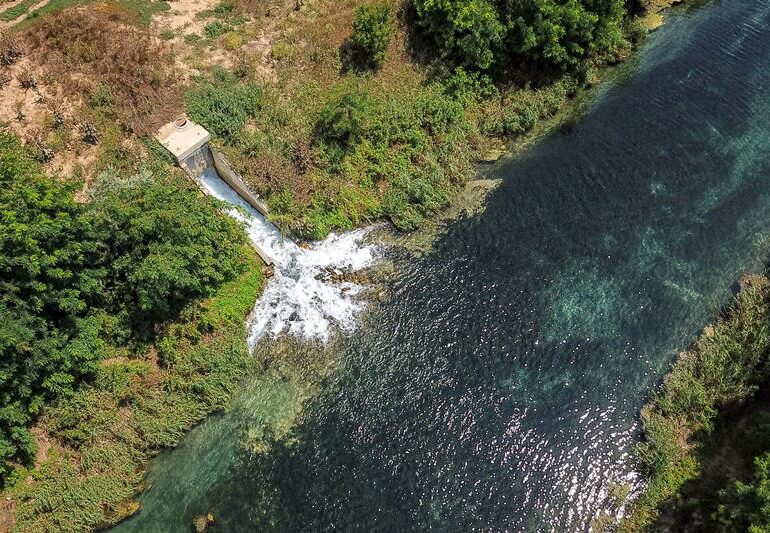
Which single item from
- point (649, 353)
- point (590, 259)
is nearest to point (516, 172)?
point (590, 259)

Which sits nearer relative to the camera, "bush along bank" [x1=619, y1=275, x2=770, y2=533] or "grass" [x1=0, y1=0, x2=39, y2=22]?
"bush along bank" [x1=619, y1=275, x2=770, y2=533]

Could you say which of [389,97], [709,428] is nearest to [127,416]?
[389,97]

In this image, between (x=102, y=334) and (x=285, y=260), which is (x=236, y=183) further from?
(x=102, y=334)

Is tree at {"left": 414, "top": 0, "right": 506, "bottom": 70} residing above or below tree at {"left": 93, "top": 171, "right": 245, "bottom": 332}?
above

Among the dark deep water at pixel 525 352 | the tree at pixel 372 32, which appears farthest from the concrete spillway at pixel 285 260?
the tree at pixel 372 32

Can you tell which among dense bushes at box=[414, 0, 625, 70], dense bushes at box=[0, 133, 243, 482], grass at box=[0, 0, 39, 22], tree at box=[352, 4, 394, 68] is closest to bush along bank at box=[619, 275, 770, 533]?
dense bushes at box=[414, 0, 625, 70]

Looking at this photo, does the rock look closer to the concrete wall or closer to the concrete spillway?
the concrete spillway
